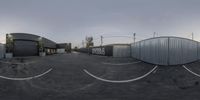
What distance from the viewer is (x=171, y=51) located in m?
20.0

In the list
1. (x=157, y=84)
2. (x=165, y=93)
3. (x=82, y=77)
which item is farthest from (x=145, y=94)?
(x=82, y=77)

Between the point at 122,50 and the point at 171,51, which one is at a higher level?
the point at 122,50

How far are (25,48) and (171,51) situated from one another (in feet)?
117

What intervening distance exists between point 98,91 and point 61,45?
76122 millimetres

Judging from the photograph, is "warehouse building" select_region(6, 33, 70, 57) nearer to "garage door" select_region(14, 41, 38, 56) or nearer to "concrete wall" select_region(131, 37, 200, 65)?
"garage door" select_region(14, 41, 38, 56)

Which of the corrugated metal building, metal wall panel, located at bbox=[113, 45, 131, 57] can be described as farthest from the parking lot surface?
the corrugated metal building

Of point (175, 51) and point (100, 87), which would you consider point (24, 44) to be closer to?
point (100, 87)

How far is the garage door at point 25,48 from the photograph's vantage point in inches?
1578

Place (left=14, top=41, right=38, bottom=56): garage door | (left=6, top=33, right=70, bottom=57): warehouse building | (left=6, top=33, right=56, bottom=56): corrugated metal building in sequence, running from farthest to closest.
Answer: (left=14, top=41, right=38, bottom=56): garage door, (left=6, top=33, right=56, bottom=56): corrugated metal building, (left=6, top=33, right=70, bottom=57): warehouse building

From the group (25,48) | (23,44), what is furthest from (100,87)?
(23,44)

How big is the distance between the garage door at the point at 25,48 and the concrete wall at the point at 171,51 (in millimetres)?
31329

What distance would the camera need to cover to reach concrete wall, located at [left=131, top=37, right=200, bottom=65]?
1998 cm

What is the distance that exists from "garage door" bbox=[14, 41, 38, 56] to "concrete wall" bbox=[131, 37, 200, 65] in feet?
103

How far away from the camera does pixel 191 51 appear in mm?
21875
